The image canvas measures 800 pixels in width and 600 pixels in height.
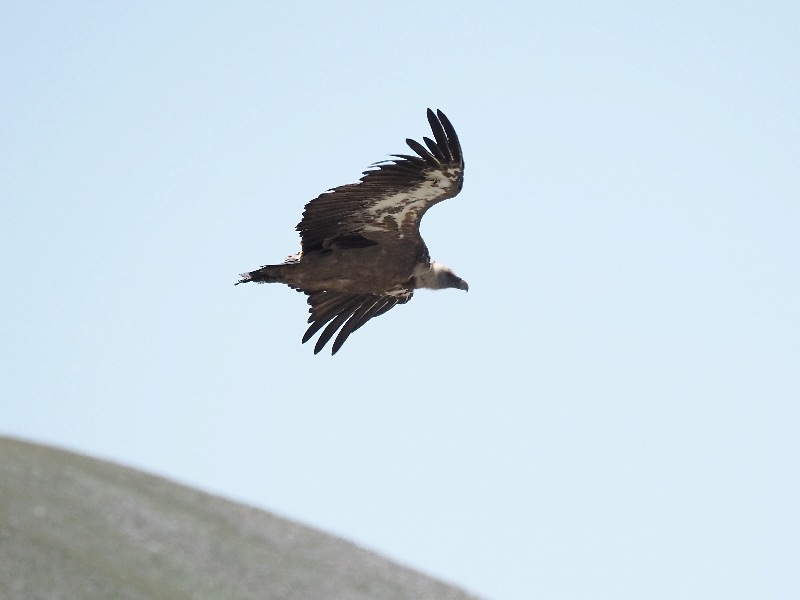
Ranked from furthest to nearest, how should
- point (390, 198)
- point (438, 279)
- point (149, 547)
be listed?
point (149, 547) → point (438, 279) → point (390, 198)

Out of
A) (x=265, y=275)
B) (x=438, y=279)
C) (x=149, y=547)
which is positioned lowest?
(x=149, y=547)

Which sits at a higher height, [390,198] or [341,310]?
[390,198]

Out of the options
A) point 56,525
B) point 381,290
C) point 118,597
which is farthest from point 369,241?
point 56,525

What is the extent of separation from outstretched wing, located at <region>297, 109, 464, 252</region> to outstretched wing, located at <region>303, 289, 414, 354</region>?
116 centimetres

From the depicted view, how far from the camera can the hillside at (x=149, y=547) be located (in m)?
33.1

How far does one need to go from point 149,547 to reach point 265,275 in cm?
2309

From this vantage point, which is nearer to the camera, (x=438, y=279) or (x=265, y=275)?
A: (x=265, y=275)

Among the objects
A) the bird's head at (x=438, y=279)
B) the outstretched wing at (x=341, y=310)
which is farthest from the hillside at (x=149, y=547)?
the bird's head at (x=438, y=279)

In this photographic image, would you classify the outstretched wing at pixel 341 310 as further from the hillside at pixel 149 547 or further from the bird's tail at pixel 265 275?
the hillside at pixel 149 547

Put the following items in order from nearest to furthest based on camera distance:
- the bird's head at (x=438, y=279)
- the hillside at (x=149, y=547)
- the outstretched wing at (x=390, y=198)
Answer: the outstretched wing at (x=390, y=198), the bird's head at (x=438, y=279), the hillside at (x=149, y=547)

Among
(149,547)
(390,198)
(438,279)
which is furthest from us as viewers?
(149,547)

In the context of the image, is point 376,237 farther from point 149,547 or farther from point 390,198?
point 149,547

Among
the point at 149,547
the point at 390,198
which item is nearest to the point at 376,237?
the point at 390,198

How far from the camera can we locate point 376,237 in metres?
15.3
